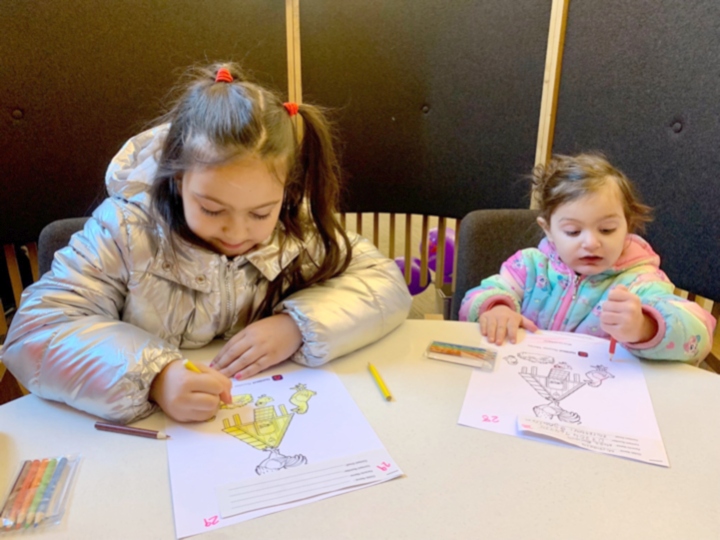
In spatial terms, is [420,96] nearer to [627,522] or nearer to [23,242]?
[23,242]

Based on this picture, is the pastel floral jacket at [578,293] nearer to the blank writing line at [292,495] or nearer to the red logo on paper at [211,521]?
the blank writing line at [292,495]

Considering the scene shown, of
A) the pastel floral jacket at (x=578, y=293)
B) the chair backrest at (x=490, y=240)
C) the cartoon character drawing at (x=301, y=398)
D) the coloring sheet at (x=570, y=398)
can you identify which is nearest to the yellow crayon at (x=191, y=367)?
the cartoon character drawing at (x=301, y=398)

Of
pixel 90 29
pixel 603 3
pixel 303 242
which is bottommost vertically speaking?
pixel 303 242

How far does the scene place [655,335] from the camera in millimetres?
871

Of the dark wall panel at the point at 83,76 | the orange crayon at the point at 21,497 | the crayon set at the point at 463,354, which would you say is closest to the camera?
the orange crayon at the point at 21,497

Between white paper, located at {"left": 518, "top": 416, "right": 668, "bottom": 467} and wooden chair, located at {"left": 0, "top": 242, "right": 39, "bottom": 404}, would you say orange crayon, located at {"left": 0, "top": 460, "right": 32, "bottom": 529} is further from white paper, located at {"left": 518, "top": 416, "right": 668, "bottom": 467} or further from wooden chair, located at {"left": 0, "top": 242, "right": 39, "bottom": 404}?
wooden chair, located at {"left": 0, "top": 242, "right": 39, "bottom": 404}

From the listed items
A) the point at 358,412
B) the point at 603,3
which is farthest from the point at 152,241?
the point at 603,3

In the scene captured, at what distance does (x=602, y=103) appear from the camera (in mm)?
1594

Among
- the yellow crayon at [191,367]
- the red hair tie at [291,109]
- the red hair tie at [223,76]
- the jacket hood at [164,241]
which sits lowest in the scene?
the yellow crayon at [191,367]

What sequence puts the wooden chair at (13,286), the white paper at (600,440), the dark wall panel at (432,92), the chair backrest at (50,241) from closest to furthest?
the white paper at (600,440), the chair backrest at (50,241), the wooden chair at (13,286), the dark wall panel at (432,92)

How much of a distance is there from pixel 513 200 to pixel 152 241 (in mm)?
1343

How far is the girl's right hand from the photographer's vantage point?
69 cm

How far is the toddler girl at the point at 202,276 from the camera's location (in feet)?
2.40

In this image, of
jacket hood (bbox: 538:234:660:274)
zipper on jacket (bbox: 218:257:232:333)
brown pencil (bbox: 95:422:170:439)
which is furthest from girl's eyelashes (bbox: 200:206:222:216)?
jacket hood (bbox: 538:234:660:274)
